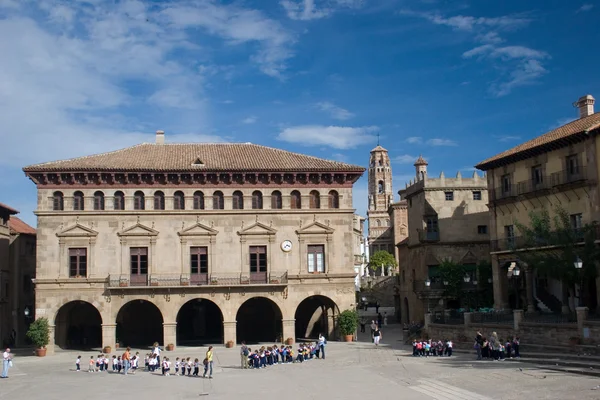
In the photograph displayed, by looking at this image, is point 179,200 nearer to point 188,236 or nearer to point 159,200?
point 159,200

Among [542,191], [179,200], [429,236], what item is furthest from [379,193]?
[542,191]

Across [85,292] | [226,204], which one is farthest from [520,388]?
[85,292]

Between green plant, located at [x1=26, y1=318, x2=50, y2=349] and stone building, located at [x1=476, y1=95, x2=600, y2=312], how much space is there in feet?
97.0

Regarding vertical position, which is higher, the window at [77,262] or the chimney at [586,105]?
the chimney at [586,105]

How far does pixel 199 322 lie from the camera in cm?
5288

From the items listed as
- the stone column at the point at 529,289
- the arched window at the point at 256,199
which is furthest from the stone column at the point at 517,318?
the arched window at the point at 256,199

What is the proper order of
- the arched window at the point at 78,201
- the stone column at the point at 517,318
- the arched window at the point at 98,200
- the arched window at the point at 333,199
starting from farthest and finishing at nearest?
1. the arched window at the point at 333,199
2. the arched window at the point at 98,200
3. the arched window at the point at 78,201
4. the stone column at the point at 517,318

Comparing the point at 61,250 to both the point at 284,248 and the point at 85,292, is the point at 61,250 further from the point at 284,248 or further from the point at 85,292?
the point at 284,248

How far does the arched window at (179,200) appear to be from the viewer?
4828 centimetres

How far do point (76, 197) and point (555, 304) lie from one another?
3204cm

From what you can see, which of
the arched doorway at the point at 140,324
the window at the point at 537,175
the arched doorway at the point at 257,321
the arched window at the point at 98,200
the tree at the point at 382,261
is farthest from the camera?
the tree at the point at 382,261

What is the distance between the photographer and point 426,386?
90.4ft

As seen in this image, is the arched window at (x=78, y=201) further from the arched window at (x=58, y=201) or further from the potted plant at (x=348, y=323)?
the potted plant at (x=348, y=323)

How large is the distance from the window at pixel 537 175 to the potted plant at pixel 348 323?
579 inches
